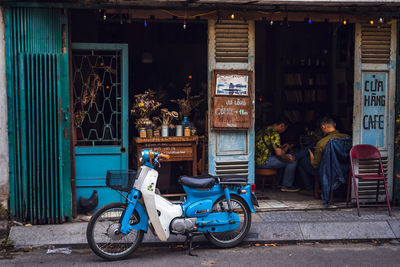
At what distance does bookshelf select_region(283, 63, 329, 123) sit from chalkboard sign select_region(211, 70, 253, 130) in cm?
474

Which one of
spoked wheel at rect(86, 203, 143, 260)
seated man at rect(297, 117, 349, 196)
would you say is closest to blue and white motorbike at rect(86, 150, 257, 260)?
spoked wheel at rect(86, 203, 143, 260)

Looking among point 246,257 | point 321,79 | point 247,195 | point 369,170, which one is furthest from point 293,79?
point 246,257

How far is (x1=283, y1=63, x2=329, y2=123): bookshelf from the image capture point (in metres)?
12.3

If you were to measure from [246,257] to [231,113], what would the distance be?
2554mm

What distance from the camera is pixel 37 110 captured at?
6.96m

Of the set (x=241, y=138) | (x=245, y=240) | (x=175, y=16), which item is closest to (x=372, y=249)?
(x=245, y=240)

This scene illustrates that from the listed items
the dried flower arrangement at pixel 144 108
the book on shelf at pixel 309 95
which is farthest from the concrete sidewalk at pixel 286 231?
the book on shelf at pixel 309 95

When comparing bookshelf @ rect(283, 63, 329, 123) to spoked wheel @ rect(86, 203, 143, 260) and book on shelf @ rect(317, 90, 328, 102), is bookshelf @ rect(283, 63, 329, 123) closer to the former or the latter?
book on shelf @ rect(317, 90, 328, 102)

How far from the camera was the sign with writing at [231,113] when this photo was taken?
7730 mm

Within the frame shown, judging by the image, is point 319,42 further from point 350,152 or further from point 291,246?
point 291,246

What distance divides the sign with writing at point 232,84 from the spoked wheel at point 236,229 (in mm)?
1990

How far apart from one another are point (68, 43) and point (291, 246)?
4.28 metres

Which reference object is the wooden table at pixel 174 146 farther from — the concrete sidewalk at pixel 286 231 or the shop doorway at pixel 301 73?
the shop doorway at pixel 301 73

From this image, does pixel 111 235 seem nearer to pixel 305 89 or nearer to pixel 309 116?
pixel 309 116
